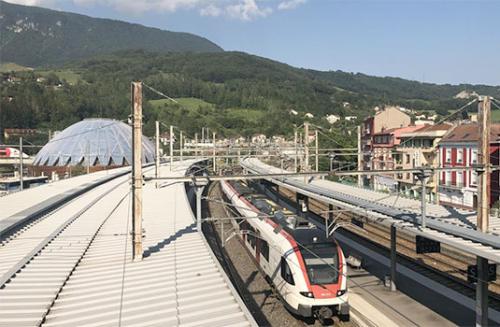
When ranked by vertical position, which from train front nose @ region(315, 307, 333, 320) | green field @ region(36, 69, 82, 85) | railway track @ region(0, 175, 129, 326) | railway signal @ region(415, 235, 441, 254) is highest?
green field @ region(36, 69, 82, 85)

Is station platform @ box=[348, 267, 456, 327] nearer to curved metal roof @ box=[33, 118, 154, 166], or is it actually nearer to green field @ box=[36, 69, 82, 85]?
curved metal roof @ box=[33, 118, 154, 166]

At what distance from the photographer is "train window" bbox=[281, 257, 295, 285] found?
15.3 metres

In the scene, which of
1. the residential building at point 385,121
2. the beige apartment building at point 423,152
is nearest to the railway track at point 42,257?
the beige apartment building at point 423,152

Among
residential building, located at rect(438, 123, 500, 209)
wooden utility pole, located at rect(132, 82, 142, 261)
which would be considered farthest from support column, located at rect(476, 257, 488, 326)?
residential building, located at rect(438, 123, 500, 209)

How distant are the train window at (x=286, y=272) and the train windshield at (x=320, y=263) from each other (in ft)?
2.09

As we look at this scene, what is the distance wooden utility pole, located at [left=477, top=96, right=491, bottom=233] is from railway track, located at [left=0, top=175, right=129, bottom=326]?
1232 cm

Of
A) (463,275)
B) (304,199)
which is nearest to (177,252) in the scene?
(463,275)

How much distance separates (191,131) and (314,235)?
102 metres

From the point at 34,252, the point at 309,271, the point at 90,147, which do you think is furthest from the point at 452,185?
the point at 90,147

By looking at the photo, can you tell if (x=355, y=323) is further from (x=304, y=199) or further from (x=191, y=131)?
(x=191, y=131)

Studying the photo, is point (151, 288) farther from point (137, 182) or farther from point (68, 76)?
point (68, 76)

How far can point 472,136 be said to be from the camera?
1650 inches

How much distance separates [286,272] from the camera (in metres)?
15.6

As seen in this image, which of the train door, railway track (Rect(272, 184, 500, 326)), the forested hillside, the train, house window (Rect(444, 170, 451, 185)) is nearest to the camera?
the train
